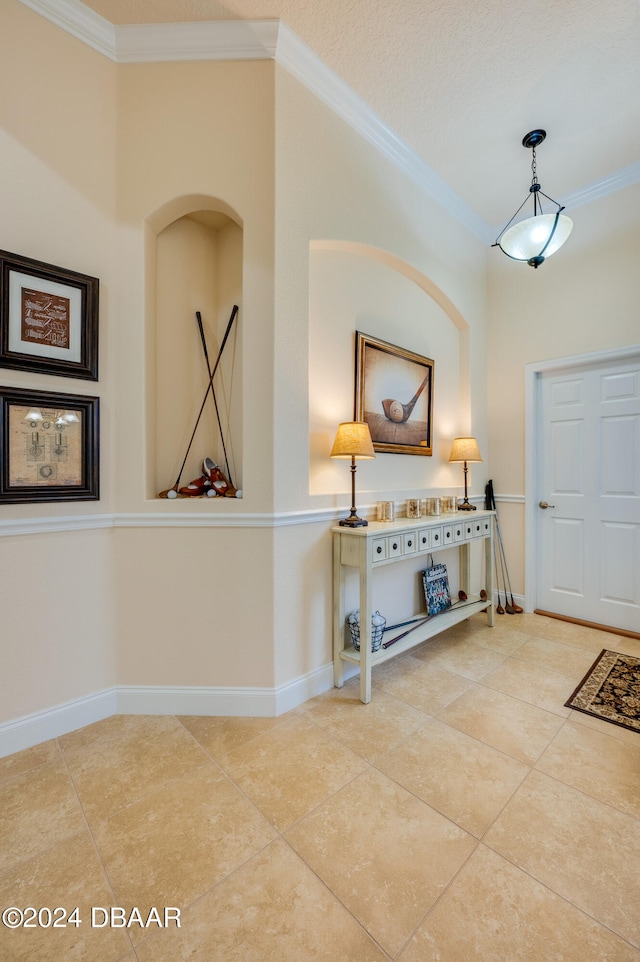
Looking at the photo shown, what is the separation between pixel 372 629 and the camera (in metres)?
2.28

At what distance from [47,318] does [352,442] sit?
5.14 ft

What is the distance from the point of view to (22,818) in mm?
1390

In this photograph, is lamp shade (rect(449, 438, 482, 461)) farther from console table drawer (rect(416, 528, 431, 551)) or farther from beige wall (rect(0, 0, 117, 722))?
beige wall (rect(0, 0, 117, 722))

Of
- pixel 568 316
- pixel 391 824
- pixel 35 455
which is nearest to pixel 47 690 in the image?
pixel 35 455

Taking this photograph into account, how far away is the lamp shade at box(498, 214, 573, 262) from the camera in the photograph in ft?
7.49

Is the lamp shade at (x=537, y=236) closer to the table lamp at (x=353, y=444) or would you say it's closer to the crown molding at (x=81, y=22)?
the table lamp at (x=353, y=444)

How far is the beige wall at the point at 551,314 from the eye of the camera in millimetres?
2938

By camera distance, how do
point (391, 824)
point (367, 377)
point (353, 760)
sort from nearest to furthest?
1. point (391, 824)
2. point (353, 760)
3. point (367, 377)

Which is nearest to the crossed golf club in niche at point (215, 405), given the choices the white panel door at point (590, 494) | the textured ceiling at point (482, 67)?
the textured ceiling at point (482, 67)

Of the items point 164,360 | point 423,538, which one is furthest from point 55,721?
point 423,538

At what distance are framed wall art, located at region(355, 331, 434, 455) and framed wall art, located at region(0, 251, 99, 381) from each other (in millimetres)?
1512

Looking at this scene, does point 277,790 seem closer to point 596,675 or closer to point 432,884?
point 432,884

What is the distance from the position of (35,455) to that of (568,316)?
12.5ft

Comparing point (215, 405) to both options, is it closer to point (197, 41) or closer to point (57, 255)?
point (57, 255)
